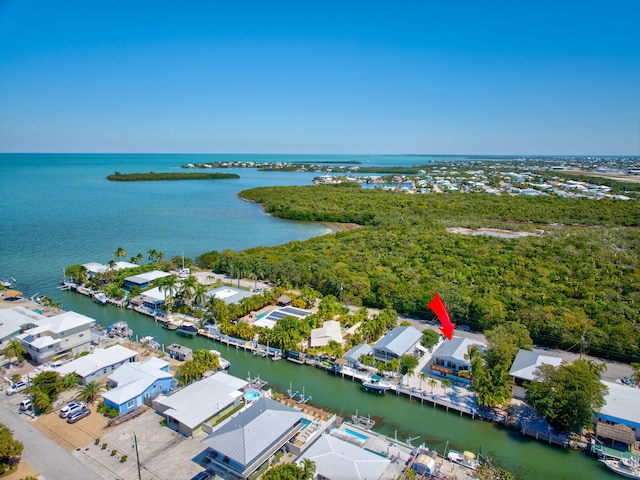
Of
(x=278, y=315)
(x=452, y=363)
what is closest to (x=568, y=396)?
(x=452, y=363)

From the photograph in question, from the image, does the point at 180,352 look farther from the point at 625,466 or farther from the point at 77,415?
the point at 625,466

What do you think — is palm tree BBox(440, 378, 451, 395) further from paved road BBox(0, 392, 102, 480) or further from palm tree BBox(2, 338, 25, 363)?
palm tree BBox(2, 338, 25, 363)

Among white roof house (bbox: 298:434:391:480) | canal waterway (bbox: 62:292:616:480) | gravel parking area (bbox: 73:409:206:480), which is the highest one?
white roof house (bbox: 298:434:391:480)

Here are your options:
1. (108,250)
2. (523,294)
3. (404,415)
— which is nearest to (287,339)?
(404,415)

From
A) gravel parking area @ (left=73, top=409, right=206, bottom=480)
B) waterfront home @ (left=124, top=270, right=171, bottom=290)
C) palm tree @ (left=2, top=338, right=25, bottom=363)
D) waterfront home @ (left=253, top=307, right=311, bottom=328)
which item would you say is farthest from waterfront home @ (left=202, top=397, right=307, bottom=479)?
waterfront home @ (left=124, top=270, right=171, bottom=290)

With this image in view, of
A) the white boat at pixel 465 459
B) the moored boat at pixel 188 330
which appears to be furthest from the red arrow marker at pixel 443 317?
the moored boat at pixel 188 330

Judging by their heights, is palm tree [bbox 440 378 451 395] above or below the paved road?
below

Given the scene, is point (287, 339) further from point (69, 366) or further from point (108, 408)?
point (69, 366)
